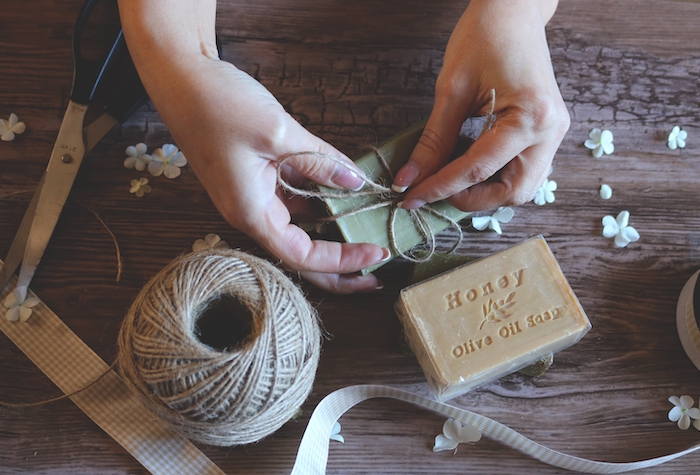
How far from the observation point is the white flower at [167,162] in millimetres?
898

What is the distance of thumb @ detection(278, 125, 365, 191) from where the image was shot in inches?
27.3

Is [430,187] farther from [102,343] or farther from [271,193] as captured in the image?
[102,343]

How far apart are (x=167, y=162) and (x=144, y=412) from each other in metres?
0.40

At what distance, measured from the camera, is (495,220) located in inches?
35.7

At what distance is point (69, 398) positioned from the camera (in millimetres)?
839

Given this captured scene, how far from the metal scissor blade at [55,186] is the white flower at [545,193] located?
756mm

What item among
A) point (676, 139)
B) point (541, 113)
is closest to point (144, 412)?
point (541, 113)

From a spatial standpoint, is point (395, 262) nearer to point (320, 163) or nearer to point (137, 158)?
point (320, 163)

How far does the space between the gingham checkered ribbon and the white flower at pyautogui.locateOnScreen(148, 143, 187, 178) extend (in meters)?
0.28

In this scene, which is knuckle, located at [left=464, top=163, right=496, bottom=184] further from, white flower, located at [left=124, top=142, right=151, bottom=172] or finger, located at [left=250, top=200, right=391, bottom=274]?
white flower, located at [left=124, top=142, right=151, bottom=172]

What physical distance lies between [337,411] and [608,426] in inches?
17.5

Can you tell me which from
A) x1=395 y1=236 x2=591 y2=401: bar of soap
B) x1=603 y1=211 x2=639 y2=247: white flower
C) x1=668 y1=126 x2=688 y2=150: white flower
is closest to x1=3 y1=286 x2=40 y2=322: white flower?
x1=395 y1=236 x2=591 y2=401: bar of soap

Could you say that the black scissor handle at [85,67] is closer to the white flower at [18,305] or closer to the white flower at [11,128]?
the white flower at [11,128]

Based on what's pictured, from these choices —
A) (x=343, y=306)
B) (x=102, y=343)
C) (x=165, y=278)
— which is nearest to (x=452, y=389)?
(x=343, y=306)
